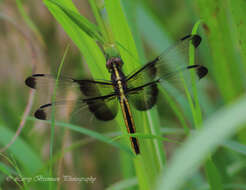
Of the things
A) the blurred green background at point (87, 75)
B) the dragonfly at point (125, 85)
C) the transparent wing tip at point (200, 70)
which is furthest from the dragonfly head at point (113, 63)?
the blurred green background at point (87, 75)

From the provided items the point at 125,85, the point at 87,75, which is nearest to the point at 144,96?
the point at 125,85

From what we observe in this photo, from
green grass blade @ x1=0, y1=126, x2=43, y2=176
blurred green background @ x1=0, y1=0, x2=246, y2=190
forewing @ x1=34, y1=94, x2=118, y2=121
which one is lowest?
green grass blade @ x1=0, y1=126, x2=43, y2=176

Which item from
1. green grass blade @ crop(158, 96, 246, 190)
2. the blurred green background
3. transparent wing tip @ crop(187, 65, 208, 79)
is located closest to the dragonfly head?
transparent wing tip @ crop(187, 65, 208, 79)

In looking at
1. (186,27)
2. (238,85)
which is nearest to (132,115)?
(238,85)

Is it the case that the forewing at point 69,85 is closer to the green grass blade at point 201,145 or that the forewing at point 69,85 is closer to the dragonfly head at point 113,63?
the dragonfly head at point 113,63

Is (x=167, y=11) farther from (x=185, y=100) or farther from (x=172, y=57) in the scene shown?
(x=172, y=57)

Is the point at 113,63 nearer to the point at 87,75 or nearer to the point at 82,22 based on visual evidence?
the point at 82,22

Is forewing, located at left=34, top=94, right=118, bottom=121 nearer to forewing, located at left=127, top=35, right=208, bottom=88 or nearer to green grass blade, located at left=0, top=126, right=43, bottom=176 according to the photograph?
forewing, located at left=127, top=35, right=208, bottom=88
